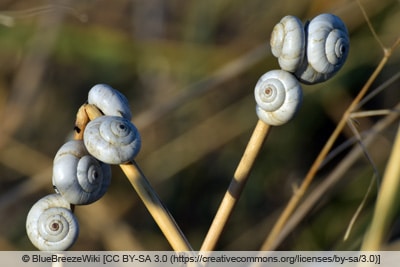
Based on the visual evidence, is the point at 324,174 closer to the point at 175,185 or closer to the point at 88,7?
the point at 175,185

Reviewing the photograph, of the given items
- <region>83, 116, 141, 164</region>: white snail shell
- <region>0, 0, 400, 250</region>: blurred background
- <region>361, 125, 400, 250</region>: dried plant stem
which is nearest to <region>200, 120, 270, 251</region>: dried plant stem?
<region>83, 116, 141, 164</region>: white snail shell

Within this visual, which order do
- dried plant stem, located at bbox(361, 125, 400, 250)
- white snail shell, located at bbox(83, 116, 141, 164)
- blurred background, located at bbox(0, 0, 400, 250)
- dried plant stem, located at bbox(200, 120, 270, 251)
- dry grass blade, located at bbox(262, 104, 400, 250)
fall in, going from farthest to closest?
blurred background, located at bbox(0, 0, 400, 250) < dry grass blade, located at bbox(262, 104, 400, 250) < dried plant stem, located at bbox(361, 125, 400, 250) < dried plant stem, located at bbox(200, 120, 270, 251) < white snail shell, located at bbox(83, 116, 141, 164)

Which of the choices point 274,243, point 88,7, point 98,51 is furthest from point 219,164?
point 274,243

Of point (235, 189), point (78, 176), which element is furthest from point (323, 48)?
point (78, 176)

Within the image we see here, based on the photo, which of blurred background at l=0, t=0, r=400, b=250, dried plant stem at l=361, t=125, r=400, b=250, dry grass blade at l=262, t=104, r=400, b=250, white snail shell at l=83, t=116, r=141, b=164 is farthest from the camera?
blurred background at l=0, t=0, r=400, b=250

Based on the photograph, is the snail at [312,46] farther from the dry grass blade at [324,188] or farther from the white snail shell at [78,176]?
the dry grass blade at [324,188]

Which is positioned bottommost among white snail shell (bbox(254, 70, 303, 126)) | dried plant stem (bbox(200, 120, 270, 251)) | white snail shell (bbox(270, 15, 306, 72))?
dried plant stem (bbox(200, 120, 270, 251))

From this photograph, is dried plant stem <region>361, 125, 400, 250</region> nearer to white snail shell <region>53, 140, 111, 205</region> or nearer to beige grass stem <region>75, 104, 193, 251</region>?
beige grass stem <region>75, 104, 193, 251</region>
